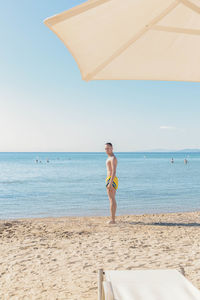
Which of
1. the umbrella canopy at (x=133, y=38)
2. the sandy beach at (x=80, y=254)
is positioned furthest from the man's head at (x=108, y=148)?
the umbrella canopy at (x=133, y=38)

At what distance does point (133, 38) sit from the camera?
2.66 m

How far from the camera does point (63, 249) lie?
16.9 feet

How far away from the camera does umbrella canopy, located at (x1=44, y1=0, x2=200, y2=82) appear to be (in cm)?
226

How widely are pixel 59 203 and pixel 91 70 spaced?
412 inches

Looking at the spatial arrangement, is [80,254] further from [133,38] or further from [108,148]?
[133,38]

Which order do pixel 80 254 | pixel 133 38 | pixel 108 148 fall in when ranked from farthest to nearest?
1. pixel 108 148
2. pixel 80 254
3. pixel 133 38

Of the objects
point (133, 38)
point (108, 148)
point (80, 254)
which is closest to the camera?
point (133, 38)

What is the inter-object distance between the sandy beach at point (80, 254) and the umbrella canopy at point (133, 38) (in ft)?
8.06

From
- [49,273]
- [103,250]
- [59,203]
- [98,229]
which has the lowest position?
[49,273]

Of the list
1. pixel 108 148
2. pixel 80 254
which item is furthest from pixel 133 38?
pixel 108 148

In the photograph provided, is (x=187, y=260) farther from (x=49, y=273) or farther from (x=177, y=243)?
(x=49, y=273)

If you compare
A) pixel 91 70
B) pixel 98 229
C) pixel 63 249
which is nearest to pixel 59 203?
pixel 98 229

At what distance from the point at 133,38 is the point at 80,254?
344 cm

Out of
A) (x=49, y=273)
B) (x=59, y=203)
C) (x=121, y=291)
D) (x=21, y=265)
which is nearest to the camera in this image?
(x=121, y=291)
